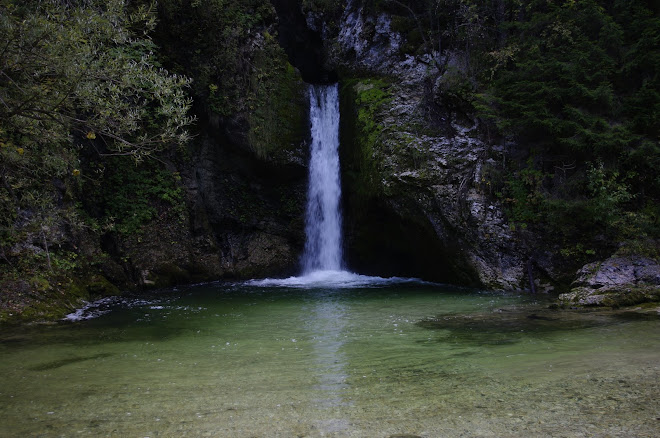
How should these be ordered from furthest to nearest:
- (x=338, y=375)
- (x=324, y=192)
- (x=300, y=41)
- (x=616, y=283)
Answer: (x=300, y=41) < (x=324, y=192) < (x=616, y=283) < (x=338, y=375)

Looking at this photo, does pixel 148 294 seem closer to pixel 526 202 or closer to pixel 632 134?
pixel 526 202

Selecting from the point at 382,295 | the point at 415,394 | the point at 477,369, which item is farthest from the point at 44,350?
the point at 382,295

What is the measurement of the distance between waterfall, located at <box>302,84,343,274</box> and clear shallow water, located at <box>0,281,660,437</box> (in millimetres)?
6916

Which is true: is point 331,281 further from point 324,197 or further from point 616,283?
point 616,283

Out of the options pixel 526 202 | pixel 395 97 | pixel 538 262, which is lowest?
pixel 538 262

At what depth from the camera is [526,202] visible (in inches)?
442

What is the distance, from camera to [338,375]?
4.39 metres

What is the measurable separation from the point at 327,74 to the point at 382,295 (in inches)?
437

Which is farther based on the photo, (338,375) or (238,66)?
(238,66)

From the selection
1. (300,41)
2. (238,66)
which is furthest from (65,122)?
(300,41)

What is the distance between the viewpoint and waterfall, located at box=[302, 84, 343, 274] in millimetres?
14953

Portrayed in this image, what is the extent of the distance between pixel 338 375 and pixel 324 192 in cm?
1095

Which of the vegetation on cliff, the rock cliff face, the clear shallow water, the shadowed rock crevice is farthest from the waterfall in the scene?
the clear shallow water

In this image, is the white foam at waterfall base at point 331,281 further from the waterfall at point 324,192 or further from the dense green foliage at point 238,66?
the dense green foliage at point 238,66
